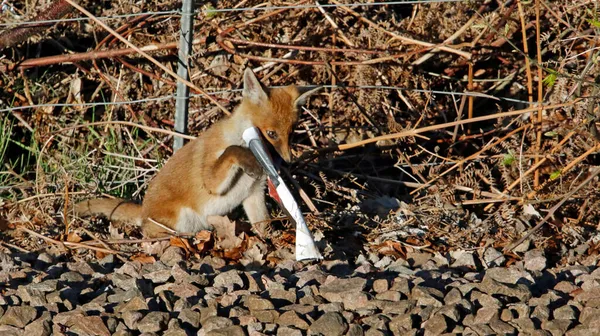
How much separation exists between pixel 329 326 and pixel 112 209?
2787 millimetres

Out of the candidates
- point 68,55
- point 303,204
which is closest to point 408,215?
point 303,204

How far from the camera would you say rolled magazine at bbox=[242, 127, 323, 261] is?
4918mm

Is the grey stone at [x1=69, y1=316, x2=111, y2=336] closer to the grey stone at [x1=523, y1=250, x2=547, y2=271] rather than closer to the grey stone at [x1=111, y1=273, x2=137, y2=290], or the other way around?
the grey stone at [x1=111, y1=273, x2=137, y2=290]

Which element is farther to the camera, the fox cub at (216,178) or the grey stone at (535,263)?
the fox cub at (216,178)

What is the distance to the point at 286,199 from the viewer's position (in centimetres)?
534

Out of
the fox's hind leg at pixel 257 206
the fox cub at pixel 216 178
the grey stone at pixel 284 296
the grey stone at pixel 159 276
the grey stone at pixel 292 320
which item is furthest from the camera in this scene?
the fox's hind leg at pixel 257 206

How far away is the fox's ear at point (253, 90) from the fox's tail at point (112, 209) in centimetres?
122

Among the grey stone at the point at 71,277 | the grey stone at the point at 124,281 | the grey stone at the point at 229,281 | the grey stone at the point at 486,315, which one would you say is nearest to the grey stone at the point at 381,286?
the grey stone at the point at 486,315

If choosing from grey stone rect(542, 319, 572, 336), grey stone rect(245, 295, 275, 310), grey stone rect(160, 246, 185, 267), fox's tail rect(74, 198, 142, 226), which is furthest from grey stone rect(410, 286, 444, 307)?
fox's tail rect(74, 198, 142, 226)

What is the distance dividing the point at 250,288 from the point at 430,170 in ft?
7.65

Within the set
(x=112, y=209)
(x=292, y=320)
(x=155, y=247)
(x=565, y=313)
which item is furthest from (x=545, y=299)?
(x=112, y=209)

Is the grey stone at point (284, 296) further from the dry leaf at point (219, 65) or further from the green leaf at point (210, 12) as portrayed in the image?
the dry leaf at point (219, 65)

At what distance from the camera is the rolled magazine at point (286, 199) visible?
492 centimetres

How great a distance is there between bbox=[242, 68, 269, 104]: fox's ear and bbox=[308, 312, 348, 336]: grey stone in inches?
87.8
